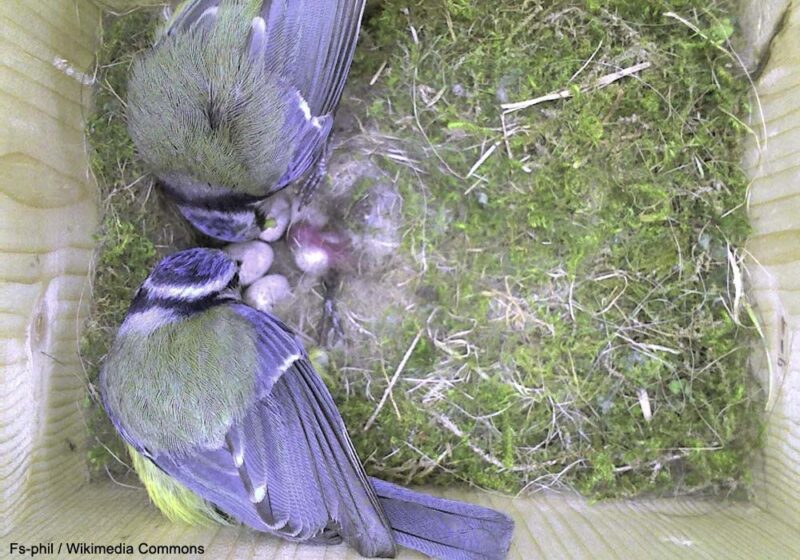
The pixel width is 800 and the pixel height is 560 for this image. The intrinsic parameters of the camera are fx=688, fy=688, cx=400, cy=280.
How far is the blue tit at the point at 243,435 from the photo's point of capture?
1.87m

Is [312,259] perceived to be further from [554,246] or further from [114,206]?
[554,246]

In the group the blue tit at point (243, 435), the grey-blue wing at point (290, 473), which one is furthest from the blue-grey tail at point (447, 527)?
the grey-blue wing at point (290, 473)

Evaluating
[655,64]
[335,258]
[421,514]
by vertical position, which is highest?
[655,64]

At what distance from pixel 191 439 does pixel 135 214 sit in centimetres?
84

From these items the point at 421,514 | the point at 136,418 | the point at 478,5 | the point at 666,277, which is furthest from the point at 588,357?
the point at 136,418

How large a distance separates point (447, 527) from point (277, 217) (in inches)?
46.8

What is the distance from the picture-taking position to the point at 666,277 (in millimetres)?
2312

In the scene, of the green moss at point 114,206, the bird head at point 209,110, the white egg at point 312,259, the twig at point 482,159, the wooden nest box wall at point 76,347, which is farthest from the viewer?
the white egg at point 312,259

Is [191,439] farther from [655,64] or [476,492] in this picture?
[655,64]

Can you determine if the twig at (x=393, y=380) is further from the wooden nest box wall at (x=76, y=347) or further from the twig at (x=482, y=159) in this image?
the twig at (x=482, y=159)

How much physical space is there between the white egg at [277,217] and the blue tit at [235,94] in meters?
0.24

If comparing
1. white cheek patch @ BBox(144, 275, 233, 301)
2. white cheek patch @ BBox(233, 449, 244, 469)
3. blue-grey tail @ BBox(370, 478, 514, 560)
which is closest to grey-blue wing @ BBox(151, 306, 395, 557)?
white cheek patch @ BBox(233, 449, 244, 469)

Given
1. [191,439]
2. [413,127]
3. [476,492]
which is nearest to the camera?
[191,439]

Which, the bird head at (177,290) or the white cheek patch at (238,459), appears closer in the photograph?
the white cheek patch at (238,459)
